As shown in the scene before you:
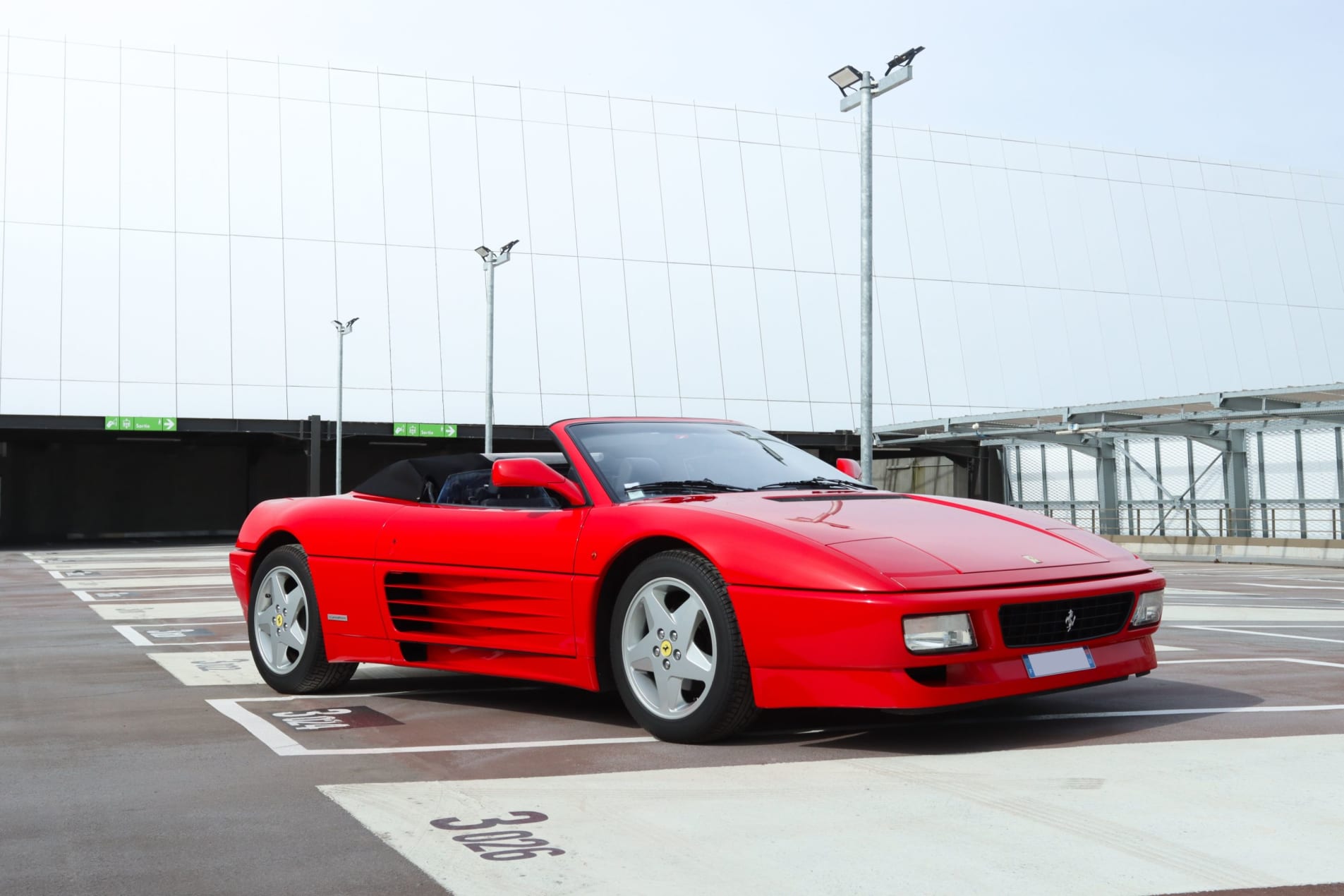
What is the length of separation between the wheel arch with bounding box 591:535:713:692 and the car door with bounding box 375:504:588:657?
0.13 meters

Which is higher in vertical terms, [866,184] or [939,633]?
[866,184]

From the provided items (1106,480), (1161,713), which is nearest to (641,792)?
(1161,713)

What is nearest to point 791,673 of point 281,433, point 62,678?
point 62,678

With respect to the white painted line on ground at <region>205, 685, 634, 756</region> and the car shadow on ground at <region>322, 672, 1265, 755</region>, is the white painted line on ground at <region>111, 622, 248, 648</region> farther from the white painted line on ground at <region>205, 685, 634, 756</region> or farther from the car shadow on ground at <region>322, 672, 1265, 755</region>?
the white painted line on ground at <region>205, 685, 634, 756</region>

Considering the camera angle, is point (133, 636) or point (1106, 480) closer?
point (133, 636)

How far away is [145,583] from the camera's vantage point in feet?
61.0

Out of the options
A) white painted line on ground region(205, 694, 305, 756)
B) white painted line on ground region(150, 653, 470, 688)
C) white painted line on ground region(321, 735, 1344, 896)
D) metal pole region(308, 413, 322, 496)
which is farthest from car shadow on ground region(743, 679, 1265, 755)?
metal pole region(308, 413, 322, 496)

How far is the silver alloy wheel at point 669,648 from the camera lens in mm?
5387

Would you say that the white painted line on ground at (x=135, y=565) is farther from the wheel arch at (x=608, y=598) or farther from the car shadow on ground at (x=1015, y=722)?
Answer: the car shadow on ground at (x=1015, y=722)

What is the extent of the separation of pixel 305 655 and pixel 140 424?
105ft

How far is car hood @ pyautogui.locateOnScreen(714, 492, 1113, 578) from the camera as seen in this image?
204 inches

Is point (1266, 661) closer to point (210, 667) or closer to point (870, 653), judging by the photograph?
point (870, 653)

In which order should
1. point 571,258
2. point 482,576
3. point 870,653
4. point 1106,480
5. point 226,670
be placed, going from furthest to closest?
point 571,258 → point 1106,480 → point 226,670 → point 482,576 → point 870,653

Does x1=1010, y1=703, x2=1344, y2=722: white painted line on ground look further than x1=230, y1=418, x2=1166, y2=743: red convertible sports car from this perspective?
Yes
